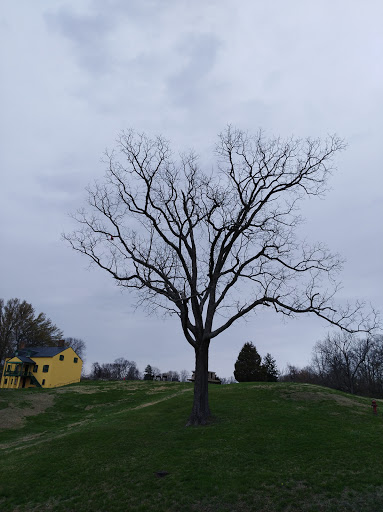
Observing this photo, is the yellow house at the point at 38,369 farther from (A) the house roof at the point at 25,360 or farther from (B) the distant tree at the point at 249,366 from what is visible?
(B) the distant tree at the point at 249,366

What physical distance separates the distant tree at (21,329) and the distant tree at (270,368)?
46970 millimetres

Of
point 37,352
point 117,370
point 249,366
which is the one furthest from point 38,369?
point 117,370

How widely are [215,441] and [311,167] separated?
1566cm

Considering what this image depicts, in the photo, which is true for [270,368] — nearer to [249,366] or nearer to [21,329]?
[249,366]

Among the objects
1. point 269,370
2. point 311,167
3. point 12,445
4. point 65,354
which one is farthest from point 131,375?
point 311,167

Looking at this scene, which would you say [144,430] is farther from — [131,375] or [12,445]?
[131,375]

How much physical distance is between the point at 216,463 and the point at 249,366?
40.9 metres

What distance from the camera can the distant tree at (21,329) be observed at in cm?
6869

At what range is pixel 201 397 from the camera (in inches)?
718

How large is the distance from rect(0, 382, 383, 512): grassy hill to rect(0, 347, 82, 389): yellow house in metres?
35.9

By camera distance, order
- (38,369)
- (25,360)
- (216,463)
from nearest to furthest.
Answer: (216,463) < (25,360) < (38,369)

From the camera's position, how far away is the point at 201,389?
18.2m

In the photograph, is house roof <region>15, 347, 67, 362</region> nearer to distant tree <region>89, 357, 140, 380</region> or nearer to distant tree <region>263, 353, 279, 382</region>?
distant tree <region>263, 353, 279, 382</region>

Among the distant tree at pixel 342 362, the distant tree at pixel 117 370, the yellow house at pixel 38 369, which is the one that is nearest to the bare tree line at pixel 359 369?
the distant tree at pixel 342 362
